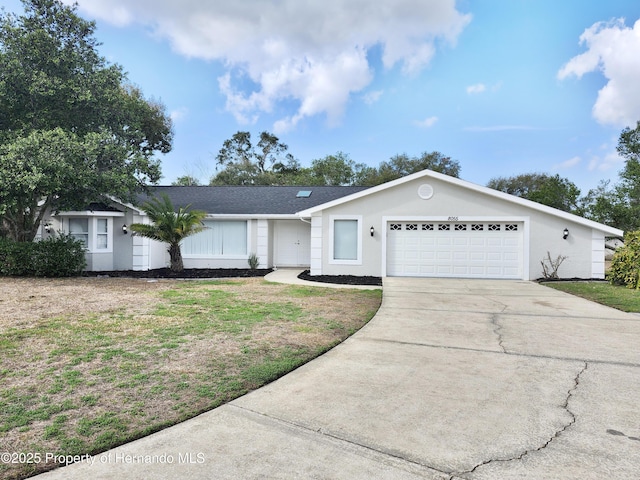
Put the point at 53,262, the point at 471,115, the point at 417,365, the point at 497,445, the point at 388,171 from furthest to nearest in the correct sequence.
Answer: the point at 388,171
the point at 471,115
the point at 53,262
the point at 417,365
the point at 497,445

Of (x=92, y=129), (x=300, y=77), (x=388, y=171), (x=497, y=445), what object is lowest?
(x=497, y=445)

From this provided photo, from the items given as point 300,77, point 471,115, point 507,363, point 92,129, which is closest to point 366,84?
point 300,77

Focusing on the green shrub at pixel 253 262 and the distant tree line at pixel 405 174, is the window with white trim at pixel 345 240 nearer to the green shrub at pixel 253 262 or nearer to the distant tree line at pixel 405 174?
the green shrub at pixel 253 262

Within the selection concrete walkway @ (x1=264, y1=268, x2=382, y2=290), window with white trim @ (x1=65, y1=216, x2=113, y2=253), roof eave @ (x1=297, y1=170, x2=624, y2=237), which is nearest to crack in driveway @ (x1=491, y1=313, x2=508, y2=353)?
concrete walkway @ (x1=264, y1=268, x2=382, y2=290)

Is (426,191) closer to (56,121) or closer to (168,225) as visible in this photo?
(168,225)

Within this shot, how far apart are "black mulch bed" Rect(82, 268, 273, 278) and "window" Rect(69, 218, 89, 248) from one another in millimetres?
1671

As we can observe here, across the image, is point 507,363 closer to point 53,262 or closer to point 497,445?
point 497,445

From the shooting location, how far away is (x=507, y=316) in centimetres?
739

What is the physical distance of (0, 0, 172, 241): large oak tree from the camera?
11281 millimetres

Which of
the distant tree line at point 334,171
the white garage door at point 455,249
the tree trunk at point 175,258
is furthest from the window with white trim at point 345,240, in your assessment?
the distant tree line at point 334,171

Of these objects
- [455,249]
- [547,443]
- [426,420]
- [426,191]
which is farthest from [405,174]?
[547,443]

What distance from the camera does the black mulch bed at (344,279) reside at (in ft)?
39.9

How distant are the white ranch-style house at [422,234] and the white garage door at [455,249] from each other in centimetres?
3

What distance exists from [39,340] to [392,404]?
4866 millimetres
